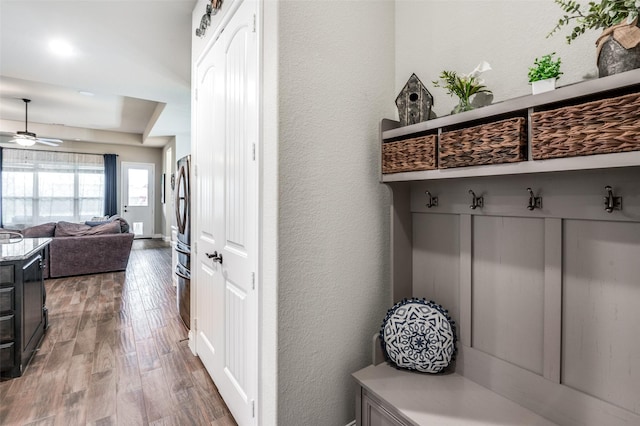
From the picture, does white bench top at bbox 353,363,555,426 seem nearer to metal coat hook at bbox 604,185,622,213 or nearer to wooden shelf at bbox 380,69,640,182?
metal coat hook at bbox 604,185,622,213

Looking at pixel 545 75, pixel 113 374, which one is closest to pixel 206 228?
pixel 113 374

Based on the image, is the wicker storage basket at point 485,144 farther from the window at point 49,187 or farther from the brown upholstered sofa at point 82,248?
the window at point 49,187

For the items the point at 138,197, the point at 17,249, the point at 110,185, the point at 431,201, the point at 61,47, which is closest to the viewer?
the point at 431,201

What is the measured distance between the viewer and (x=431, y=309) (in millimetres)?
1420

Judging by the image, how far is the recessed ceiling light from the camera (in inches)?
119

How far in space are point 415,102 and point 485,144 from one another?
45cm

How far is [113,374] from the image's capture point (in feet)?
7.30

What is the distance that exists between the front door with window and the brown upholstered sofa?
3979mm

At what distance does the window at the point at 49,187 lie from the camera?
7.54 m

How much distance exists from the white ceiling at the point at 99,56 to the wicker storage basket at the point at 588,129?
8.89 ft

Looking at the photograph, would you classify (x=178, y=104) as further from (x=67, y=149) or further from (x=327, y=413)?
(x=67, y=149)

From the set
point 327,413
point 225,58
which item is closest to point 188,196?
point 225,58

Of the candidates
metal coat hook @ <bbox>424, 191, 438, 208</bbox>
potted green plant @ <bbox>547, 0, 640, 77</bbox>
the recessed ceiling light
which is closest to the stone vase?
potted green plant @ <bbox>547, 0, 640, 77</bbox>

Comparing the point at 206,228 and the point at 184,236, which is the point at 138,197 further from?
the point at 206,228
